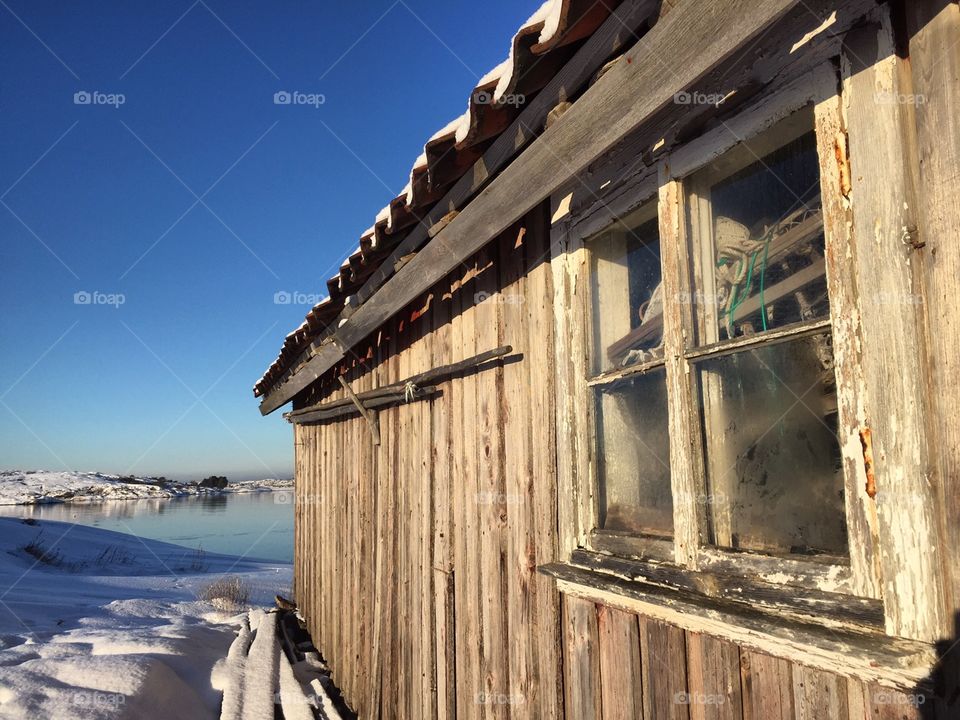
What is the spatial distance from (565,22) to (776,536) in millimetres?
1314

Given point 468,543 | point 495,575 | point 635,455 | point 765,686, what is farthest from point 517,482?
point 765,686

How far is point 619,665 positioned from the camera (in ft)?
5.75

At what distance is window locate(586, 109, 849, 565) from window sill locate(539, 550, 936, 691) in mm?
100

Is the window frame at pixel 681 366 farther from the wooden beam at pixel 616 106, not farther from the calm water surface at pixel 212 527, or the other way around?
the calm water surface at pixel 212 527

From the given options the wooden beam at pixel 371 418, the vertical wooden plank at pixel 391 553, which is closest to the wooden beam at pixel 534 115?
the vertical wooden plank at pixel 391 553

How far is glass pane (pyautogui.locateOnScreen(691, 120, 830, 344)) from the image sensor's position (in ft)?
4.49

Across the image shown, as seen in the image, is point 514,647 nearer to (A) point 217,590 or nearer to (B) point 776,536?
(B) point 776,536

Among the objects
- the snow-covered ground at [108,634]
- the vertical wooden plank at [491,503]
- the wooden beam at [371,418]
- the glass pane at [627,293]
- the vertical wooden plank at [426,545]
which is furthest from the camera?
the wooden beam at [371,418]

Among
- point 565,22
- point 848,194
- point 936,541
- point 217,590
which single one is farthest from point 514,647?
point 217,590

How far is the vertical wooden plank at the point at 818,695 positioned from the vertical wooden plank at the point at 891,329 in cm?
18

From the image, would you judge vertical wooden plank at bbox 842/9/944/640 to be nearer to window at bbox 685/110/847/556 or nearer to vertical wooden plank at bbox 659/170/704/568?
window at bbox 685/110/847/556

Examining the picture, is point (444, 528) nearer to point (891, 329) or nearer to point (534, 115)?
point (534, 115)

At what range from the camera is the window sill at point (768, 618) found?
1038 millimetres

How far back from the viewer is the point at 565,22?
1486mm
